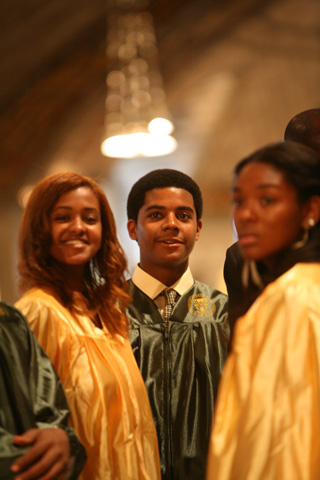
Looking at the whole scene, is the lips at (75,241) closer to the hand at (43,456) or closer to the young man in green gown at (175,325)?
the young man in green gown at (175,325)

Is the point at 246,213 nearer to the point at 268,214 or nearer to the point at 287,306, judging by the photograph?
the point at 268,214

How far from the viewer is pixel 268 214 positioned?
1.49 metres

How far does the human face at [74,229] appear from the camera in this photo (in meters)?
2.06

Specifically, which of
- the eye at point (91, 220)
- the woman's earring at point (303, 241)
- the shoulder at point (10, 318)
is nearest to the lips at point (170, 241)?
the eye at point (91, 220)

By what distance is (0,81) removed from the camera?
5758 mm

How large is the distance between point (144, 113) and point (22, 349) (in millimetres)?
5107

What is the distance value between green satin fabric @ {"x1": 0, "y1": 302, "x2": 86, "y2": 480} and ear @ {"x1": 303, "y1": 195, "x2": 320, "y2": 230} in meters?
0.80

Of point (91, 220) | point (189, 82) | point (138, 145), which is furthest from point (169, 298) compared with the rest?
point (189, 82)

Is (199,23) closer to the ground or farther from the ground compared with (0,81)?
farther from the ground

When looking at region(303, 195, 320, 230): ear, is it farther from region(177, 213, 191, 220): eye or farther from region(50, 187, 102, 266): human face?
region(177, 213, 191, 220): eye

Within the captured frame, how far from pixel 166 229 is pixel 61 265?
540 millimetres

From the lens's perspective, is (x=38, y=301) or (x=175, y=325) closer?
(x=38, y=301)

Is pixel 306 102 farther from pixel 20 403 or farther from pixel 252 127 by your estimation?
pixel 20 403

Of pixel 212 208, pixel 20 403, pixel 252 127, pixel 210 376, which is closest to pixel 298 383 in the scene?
pixel 20 403
